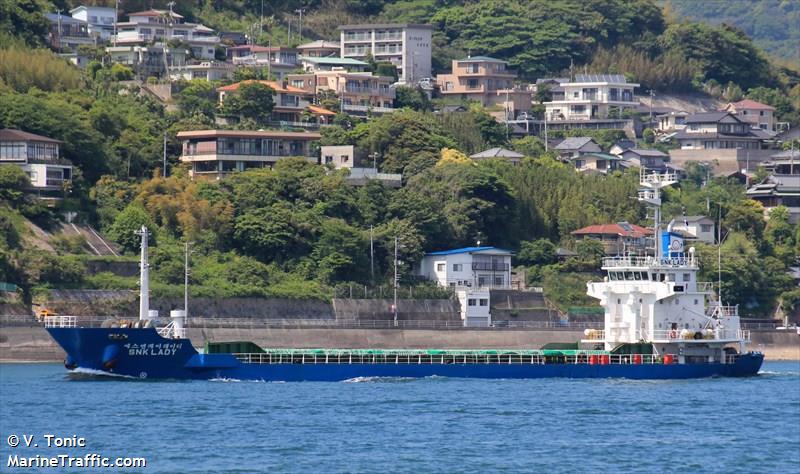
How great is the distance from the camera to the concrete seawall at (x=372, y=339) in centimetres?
6919

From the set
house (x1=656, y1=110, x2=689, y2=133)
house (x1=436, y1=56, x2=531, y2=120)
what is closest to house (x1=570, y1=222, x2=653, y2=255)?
house (x1=436, y1=56, x2=531, y2=120)

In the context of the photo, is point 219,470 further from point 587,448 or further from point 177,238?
point 177,238

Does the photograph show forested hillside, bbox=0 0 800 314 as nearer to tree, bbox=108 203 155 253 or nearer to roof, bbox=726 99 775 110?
tree, bbox=108 203 155 253

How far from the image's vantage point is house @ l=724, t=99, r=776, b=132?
413 ft

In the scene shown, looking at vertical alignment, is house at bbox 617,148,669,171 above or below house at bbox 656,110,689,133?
below

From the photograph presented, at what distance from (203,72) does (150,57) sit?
359cm

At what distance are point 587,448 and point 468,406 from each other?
9.29m

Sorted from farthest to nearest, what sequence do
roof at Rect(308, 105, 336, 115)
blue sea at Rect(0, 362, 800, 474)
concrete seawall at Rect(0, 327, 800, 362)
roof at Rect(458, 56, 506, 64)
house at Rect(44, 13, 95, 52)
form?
1. roof at Rect(458, 56, 506, 64)
2. house at Rect(44, 13, 95, 52)
3. roof at Rect(308, 105, 336, 115)
4. concrete seawall at Rect(0, 327, 800, 362)
5. blue sea at Rect(0, 362, 800, 474)

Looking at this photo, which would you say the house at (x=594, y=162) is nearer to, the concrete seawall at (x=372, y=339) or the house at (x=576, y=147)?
the house at (x=576, y=147)

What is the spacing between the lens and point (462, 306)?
85.1 meters

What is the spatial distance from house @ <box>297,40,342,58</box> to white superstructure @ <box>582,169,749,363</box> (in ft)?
201

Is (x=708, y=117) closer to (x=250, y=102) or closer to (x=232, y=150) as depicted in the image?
(x=250, y=102)

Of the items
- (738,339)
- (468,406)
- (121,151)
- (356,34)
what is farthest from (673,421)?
(356,34)

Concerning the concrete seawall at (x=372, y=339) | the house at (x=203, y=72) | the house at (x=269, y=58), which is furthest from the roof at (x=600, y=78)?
the concrete seawall at (x=372, y=339)
